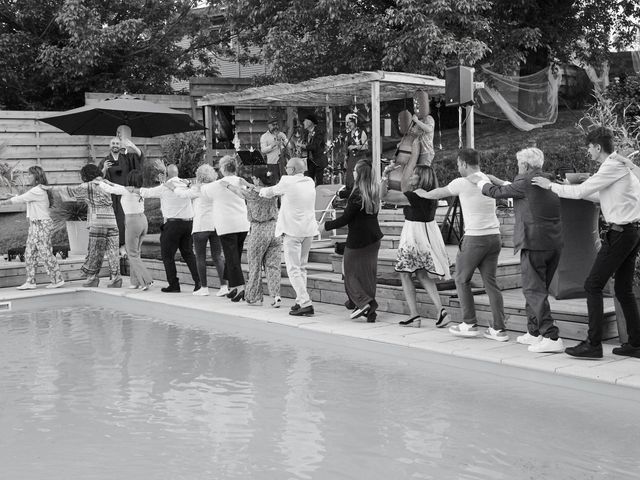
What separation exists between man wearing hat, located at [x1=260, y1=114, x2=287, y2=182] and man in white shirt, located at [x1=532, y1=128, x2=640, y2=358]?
8.27 meters

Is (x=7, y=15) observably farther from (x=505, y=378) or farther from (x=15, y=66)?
(x=505, y=378)

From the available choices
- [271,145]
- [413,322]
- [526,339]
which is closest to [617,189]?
[526,339]

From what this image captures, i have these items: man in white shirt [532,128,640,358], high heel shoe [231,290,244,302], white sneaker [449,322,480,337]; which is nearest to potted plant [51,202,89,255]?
high heel shoe [231,290,244,302]

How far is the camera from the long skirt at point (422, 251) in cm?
774

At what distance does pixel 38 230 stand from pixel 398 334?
5.67 metres

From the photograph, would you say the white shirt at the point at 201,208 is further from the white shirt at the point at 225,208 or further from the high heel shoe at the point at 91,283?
the high heel shoe at the point at 91,283

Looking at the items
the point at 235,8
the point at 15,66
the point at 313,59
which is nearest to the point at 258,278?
the point at 313,59

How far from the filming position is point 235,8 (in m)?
18.4

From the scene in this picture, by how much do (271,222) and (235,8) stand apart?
1054cm

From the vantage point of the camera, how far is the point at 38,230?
1093 cm

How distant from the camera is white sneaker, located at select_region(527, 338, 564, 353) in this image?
255 inches

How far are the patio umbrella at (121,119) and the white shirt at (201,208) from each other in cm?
327

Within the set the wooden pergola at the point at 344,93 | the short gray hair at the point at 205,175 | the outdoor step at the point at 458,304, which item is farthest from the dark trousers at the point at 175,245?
the wooden pergola at the point at 344,93

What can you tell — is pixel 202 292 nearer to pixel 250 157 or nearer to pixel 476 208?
pixel 476 208
